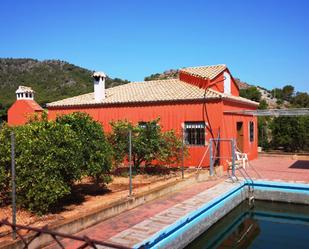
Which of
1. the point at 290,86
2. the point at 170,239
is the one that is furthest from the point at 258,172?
the point at 290,86

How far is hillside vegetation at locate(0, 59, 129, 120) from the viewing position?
5562 centimetres

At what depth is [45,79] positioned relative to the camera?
6347 cm

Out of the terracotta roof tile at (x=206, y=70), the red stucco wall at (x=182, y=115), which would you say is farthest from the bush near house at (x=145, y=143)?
the terracotta roof tile at (x=206, y=70)

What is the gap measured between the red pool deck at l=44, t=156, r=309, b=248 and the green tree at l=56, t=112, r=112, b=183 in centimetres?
173

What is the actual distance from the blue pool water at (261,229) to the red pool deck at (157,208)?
1141 millimetres

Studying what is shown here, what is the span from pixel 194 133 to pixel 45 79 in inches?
2014

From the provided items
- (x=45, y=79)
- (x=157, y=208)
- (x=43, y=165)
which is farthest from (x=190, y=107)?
(x=45, y=79)

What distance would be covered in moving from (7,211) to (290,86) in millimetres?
68496

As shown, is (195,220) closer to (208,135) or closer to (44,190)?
(44,190)

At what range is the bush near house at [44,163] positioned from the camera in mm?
8898

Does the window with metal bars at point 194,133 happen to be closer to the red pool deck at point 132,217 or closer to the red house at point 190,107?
the red house at point 190,107

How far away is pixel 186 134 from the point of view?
59.2 ft

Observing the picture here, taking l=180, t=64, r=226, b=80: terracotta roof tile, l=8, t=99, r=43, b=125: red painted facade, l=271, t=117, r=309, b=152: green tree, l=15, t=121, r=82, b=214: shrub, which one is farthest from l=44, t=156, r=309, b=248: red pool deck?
l=8, t=99, r=43, b=125: red painted facade

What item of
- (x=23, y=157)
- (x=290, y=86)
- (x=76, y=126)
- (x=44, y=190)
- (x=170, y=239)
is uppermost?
(x=290, y=86)
